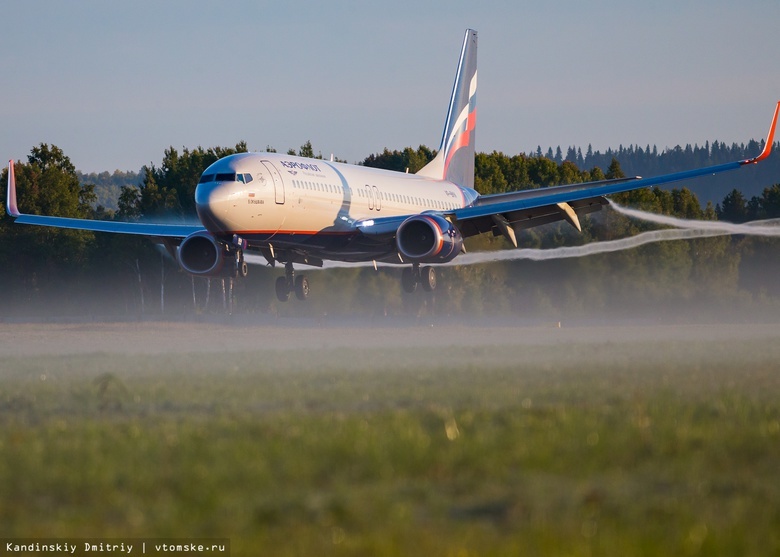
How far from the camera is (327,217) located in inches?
1410

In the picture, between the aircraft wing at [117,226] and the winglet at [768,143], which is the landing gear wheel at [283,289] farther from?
the winglet at [768,143]

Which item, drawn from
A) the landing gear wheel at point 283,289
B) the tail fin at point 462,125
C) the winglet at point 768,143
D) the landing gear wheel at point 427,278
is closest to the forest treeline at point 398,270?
the tail fin at point 462,125

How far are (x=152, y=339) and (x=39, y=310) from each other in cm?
3914

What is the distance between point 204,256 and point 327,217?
4.12 m

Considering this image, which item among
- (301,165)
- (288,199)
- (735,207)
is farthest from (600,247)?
(735,207)

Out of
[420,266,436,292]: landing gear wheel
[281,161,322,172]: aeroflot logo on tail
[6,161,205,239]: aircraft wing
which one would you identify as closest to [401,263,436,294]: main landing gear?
[420,266,436,292]: landing gear wheel

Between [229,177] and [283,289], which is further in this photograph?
[283,289]

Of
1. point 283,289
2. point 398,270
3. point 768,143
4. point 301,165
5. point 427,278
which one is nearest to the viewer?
point 768,143

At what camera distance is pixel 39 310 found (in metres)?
75.4

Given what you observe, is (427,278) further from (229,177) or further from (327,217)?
(229,177)

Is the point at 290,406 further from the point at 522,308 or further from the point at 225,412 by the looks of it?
the point at 522,308

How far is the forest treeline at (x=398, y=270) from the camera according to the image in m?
53.3

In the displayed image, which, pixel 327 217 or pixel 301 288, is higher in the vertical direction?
pixel 327 217

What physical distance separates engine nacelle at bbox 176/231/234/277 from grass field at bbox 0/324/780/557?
47.3 ft
